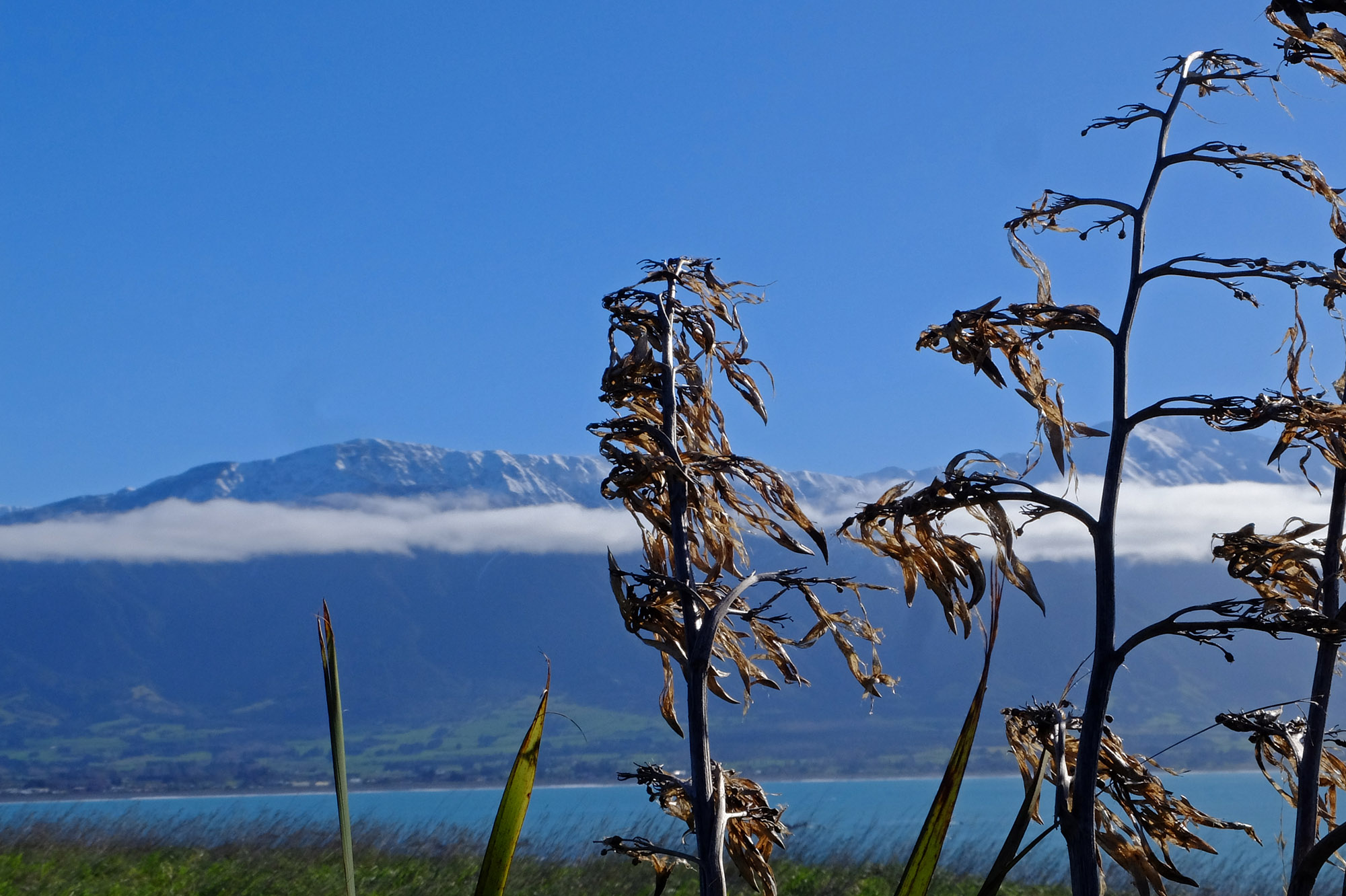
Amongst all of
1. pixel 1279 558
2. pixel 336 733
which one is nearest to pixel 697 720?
pixel 1279 558

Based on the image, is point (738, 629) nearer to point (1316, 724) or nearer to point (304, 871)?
point (1316, 724)

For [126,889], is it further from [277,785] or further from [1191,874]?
[277,785]

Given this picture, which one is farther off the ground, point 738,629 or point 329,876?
point 738,629

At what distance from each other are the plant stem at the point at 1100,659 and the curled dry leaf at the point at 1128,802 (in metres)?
0.24

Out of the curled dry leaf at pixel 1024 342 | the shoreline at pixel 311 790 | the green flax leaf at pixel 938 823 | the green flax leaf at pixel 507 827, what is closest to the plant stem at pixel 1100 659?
A: the curled dry leaf at pixel 1024 342

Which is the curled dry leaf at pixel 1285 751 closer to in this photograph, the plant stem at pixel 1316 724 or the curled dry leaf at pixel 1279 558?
the plant stem at pixel 1316 724

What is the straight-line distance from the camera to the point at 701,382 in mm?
5086

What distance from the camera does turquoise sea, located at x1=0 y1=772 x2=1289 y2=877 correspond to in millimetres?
17797

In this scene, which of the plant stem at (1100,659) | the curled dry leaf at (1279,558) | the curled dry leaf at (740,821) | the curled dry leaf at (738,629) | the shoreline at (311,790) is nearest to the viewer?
the plant stem at (1100,659)

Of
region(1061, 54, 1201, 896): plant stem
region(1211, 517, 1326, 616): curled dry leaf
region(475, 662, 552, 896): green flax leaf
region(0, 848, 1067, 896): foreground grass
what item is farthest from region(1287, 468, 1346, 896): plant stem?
region(0, 848, 1067, 896): foreground grass

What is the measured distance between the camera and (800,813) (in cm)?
4597

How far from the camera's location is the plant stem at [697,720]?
4.14 m

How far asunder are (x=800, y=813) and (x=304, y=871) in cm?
3525

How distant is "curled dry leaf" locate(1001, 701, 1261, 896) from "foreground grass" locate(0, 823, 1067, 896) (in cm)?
905
